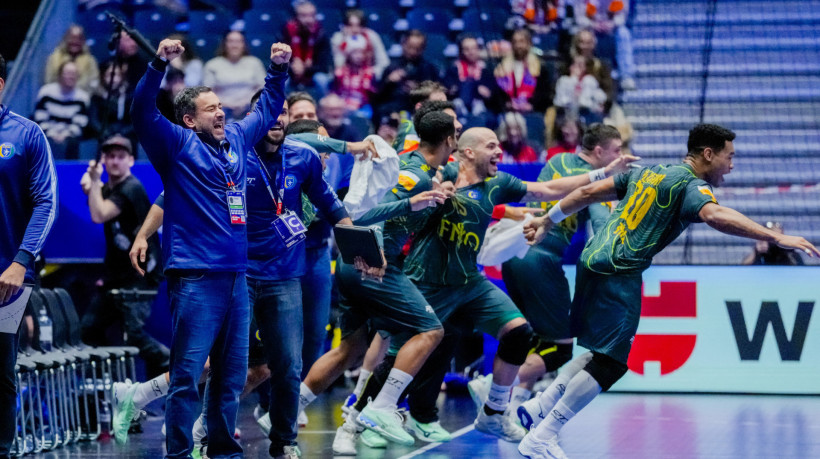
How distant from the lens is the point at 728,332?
1035 centimetres

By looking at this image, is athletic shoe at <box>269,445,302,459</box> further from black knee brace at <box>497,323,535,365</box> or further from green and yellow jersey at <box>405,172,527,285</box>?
black knee brace at <box>497,323,535,365</box>

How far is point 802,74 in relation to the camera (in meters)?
13.6

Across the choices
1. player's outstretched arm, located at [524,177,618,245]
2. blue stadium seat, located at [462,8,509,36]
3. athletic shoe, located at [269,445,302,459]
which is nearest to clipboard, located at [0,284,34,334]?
athletic shoe, located at [269,445,302,459]

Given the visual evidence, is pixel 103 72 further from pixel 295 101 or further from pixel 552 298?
pixel 552 298

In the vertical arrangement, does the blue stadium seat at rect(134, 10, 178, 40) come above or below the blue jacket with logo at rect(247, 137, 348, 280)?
above

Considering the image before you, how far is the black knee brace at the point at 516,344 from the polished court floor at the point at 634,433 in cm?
56

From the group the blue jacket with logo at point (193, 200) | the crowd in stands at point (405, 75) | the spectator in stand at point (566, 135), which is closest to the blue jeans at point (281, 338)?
the blue jacket with logo at point (193, 200)

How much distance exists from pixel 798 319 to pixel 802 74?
4.35 m

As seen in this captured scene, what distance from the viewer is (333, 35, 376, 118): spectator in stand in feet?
43.6

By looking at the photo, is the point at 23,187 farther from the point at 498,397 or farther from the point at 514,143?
the point at 514,143

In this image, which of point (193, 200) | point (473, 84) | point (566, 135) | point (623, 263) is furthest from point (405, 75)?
point (193, 200)

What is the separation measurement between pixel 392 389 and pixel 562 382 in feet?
3.52

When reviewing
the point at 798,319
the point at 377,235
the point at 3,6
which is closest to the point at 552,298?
the point at 377,235

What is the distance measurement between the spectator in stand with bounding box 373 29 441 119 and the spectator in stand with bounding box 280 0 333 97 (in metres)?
1.06
